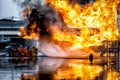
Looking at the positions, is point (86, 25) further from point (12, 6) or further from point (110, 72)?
point (12, 6)

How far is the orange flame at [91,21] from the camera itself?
21.2 m

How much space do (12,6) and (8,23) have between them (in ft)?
8.77

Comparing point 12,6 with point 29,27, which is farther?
point 12,6

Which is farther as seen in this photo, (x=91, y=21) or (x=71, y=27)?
(x=71, y=27)

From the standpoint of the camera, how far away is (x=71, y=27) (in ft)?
72.5

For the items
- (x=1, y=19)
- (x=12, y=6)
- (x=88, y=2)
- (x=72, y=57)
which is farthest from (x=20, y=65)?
(x=1, y=19)

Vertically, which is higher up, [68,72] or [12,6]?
[12,6]

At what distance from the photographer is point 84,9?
2177 centimetres

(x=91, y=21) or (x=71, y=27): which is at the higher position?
(x=91, y=21)

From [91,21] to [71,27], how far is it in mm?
1228

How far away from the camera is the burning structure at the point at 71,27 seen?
837 inches

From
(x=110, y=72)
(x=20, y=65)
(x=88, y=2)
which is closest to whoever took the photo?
(x=110, y=72)

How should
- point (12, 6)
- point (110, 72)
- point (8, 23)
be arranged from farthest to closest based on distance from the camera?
point (8, 23), point (12, 6), point (110, 72)

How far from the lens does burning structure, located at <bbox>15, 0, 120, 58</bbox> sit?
69.8ft
